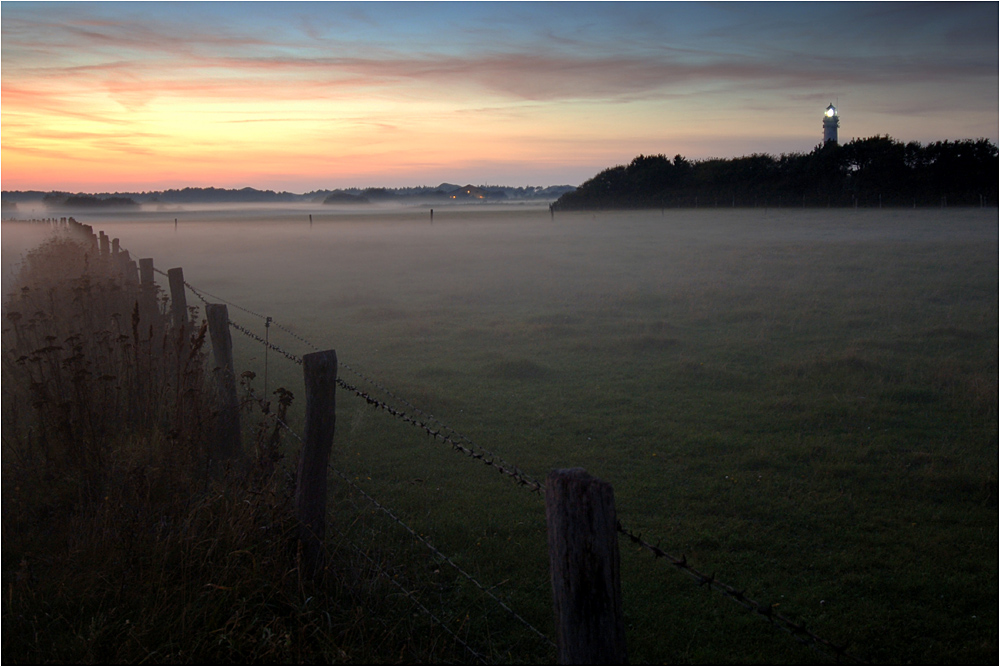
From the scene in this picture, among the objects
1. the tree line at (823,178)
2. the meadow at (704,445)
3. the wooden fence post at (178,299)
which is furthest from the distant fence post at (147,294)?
the tree line at (823,178)

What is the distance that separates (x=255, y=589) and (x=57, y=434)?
274 cm

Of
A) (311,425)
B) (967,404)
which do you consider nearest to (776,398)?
(967,404)

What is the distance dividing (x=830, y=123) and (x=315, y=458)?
87530 millimetres

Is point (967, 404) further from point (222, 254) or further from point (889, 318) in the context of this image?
point (222, 254)

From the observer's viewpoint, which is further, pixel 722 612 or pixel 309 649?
pixel 722 612

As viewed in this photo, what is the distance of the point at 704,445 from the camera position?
802 cm

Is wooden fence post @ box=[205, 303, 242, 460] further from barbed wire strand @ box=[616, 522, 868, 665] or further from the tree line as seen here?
the tree line

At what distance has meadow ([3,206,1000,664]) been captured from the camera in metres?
4.76

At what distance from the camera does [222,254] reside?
1615 inches

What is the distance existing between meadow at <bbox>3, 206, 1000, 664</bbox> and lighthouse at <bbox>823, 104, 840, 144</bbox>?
212 feet

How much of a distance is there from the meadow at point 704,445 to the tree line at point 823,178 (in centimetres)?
3452

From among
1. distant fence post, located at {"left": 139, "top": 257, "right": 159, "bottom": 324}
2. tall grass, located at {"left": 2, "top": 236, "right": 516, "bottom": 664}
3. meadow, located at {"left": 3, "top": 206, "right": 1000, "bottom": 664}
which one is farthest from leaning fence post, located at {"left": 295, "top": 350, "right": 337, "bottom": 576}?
distant fence post, located at {"left": 139, "top": 257, "right": 159, "bottom": 324}

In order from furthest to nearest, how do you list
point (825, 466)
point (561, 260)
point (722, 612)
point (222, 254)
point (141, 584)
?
point (222, 254) → point (561, 260) → point (825, 466) → point (722, 612) → point (141, 584)

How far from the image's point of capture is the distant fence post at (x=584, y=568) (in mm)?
2361
